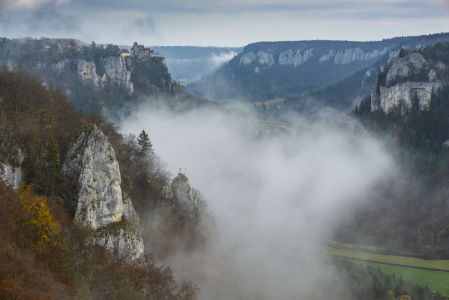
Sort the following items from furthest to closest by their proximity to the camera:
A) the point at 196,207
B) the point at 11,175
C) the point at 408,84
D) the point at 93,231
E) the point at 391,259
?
→ the point at 408,84 → the point at 391,259 → the point at 196,207 → the point at 93,231 → the point at 11,175

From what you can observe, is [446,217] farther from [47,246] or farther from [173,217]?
[47,246]

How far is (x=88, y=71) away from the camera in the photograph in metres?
148

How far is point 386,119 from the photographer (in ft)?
416

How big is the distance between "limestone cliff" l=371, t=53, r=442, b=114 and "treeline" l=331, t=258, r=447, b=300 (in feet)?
221

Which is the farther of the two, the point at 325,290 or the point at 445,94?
the point at 445,94

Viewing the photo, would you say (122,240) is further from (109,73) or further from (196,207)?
(109,73)

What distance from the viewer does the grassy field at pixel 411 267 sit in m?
73.1

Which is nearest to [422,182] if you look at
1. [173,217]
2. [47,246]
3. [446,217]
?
[446,217]

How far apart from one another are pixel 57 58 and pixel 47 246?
13747 centimetres

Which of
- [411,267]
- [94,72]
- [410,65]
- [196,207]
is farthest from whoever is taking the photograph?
[94,72]

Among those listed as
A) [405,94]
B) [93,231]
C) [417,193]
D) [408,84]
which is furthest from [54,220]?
[405,94]

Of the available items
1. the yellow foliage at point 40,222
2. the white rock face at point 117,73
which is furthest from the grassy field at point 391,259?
the white rock face at point 117,73

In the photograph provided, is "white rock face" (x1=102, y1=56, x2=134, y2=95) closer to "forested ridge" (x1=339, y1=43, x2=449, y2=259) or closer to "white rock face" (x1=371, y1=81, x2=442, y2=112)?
"white rock face" (x1=371, y1=81, x2=442, y2=112)

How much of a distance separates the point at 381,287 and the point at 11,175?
5915cm
